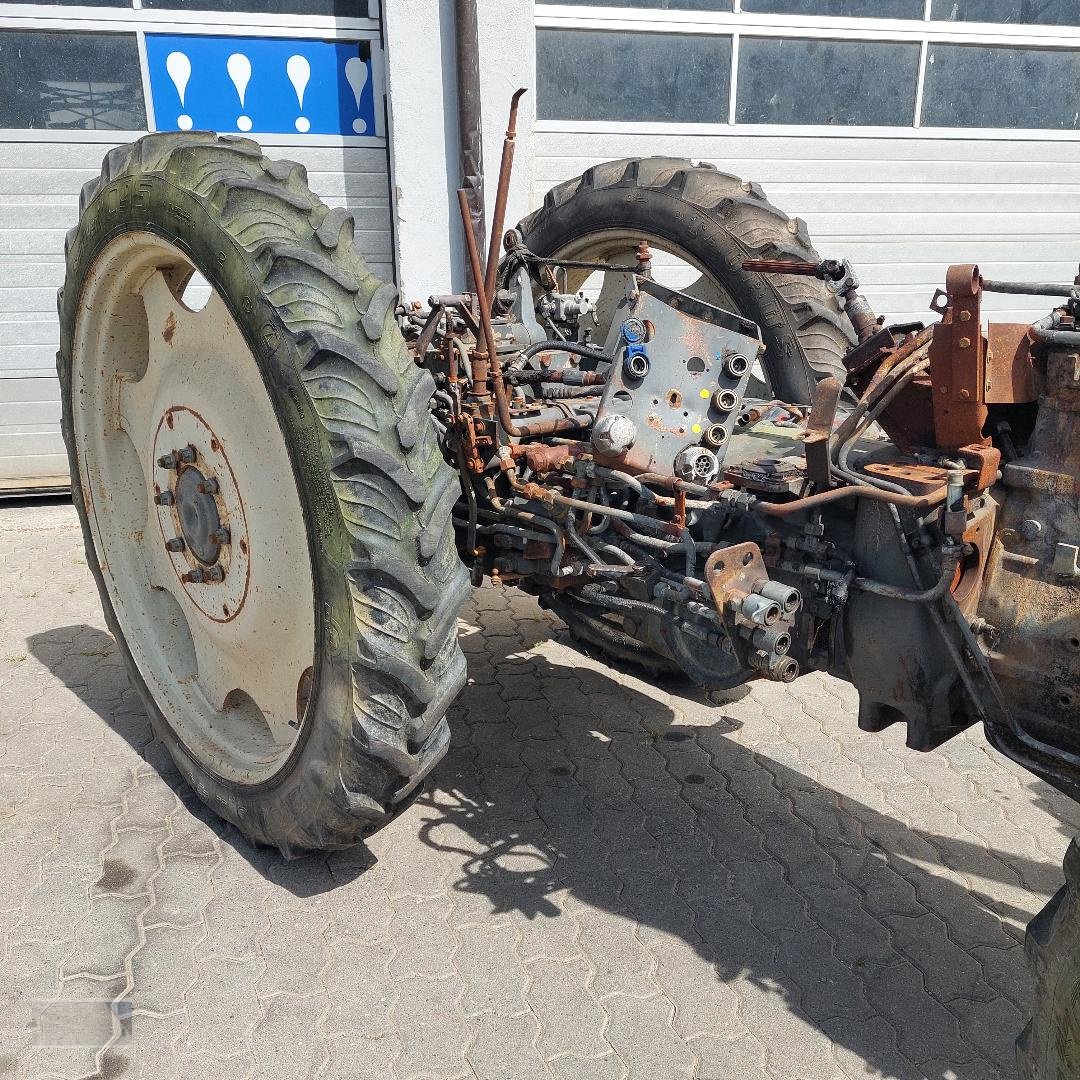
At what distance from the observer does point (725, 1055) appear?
1.98m

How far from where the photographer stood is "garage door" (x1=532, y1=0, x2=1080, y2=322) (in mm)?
5957

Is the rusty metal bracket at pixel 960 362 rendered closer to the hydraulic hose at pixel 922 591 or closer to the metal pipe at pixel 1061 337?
the metal pipe at pixel 1061 337

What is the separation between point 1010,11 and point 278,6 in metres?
4.57

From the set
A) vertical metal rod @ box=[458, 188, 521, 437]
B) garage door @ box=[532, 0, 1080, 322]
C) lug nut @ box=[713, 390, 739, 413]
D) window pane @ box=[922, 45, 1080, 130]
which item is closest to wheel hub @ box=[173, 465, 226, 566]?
vertical metal rod @ box=[458, 188, 521, 437]

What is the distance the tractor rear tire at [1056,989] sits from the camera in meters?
1.45

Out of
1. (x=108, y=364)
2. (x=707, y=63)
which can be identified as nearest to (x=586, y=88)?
(x=707, y=63)

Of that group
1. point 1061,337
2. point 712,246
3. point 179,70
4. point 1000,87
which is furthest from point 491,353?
point 1000,87

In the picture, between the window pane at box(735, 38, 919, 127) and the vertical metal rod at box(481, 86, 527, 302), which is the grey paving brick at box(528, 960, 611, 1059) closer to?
the vertical metal rod at box(481, 86, 527, 302)

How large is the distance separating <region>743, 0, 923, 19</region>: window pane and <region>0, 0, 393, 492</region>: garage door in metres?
2.37

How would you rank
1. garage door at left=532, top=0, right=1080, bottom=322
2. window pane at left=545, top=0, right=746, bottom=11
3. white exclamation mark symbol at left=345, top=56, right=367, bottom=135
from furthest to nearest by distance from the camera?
garage door at left=532, top=0, right=1080, bottom=322 < window pane at left=545, top=0, right=746, bottom=11 < white exclamation mark symbol at left=345, top=56, right=367, bottom=135

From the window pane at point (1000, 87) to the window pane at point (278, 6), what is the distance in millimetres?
3616

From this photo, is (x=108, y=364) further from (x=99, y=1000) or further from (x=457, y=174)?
Result: (x=457, y=174)

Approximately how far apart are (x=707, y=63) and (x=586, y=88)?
2.55 feet

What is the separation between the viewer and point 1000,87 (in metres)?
6.49
